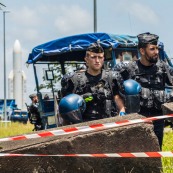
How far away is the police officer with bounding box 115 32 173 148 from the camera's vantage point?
8.21 metres

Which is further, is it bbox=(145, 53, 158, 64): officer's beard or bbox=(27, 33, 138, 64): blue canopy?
bbox=(27, 33, 138, 64): blue canopy

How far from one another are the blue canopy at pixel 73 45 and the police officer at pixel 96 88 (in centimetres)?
697

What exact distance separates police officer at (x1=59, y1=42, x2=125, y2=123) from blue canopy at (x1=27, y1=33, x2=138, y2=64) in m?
6.97

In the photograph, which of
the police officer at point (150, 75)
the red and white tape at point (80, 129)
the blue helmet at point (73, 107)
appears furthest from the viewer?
the police officer at point (150, 75)

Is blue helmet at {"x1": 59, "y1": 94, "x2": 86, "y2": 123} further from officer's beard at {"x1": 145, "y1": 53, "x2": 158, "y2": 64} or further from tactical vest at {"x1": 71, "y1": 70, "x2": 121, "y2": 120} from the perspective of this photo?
officer's beard at {"x1": 145, "y1": 53, "x2": 158, "y2": 64}

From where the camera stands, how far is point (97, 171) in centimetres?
582

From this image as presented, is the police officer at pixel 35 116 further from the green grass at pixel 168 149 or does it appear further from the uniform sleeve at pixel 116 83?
the uniform sleeve at pixel 116 83

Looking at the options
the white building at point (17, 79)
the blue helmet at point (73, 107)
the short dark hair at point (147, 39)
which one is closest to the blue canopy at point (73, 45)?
the short dark hair at point (147, 39)

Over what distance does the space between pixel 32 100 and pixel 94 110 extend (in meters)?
14.3

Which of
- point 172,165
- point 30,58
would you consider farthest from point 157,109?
point 30,58

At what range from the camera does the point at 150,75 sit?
830 centimetres

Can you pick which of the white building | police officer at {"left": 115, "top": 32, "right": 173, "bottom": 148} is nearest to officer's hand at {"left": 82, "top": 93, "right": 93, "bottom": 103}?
police officer at {"left": 115, "top": 32, "right": 173, "bottom": 148}

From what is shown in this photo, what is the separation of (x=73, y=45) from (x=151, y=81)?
789 cm

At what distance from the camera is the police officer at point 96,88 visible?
26.5ft
